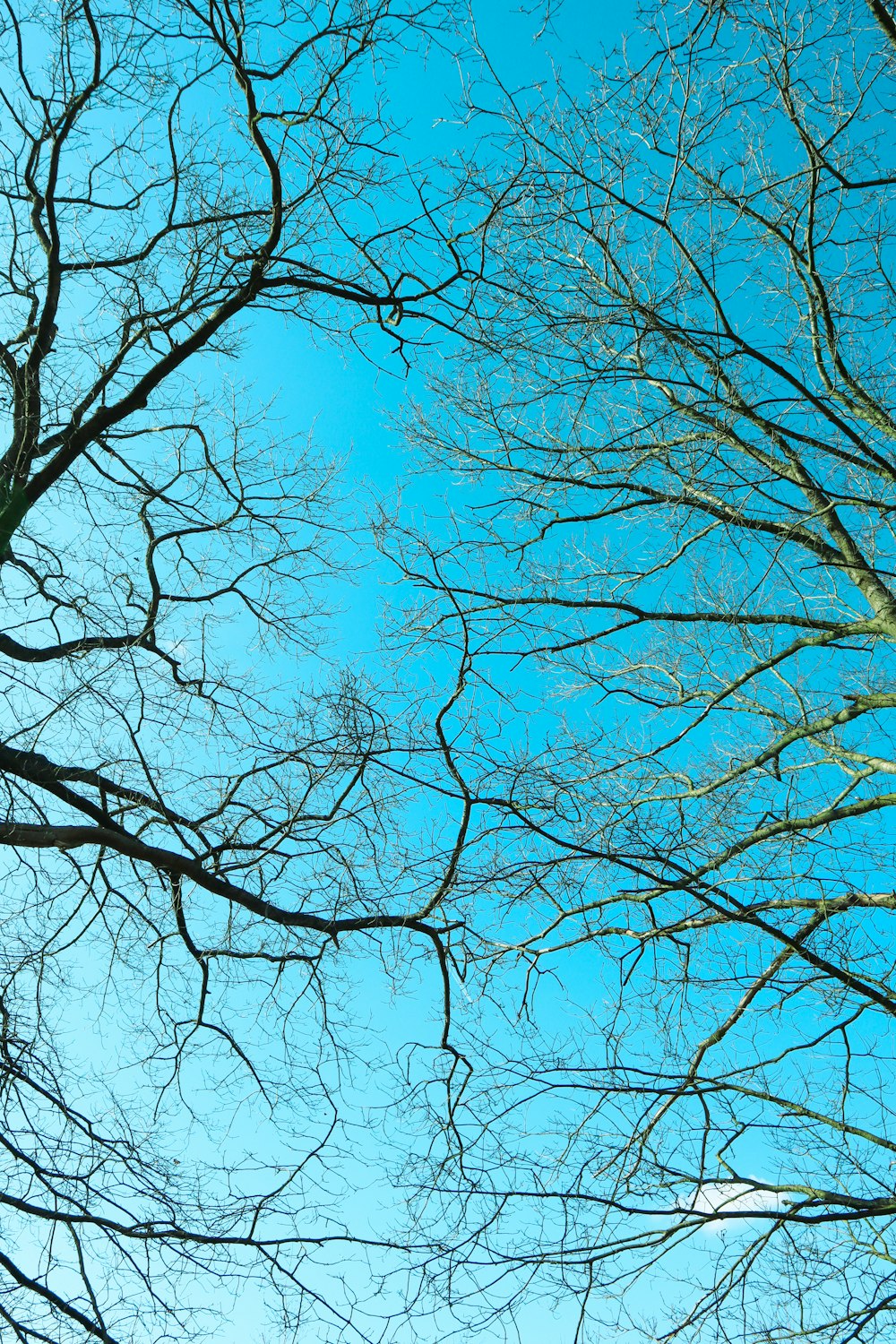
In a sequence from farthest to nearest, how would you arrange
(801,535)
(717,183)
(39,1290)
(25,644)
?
1. (25,644)
2. (801,535)
3. (717,183)
4. (39,1290)

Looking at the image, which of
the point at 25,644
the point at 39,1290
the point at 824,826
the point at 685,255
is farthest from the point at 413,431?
the point at 39,1290

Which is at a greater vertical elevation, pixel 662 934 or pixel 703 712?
pixel 703 712

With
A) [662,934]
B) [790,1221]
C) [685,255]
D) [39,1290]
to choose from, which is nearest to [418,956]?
[662,934]

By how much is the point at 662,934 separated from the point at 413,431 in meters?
3.04

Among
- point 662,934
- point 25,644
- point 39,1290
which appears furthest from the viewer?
point 25,644

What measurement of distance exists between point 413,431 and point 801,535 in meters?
2.19

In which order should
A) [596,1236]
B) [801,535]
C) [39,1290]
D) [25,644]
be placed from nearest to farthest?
[596,1236]
[39,1290]
[801,535]
[25,644]

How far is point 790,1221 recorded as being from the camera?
3797 mm

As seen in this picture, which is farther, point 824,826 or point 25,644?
point 25,644

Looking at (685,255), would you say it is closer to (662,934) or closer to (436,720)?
(436,720)

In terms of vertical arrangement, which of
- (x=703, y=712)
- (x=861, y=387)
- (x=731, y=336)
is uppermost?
(x=861, y=387)

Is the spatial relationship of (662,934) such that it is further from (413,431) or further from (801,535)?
(413,431)

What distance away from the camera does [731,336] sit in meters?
4.25

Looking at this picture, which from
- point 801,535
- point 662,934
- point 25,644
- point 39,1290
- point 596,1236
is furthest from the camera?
point 25,644
